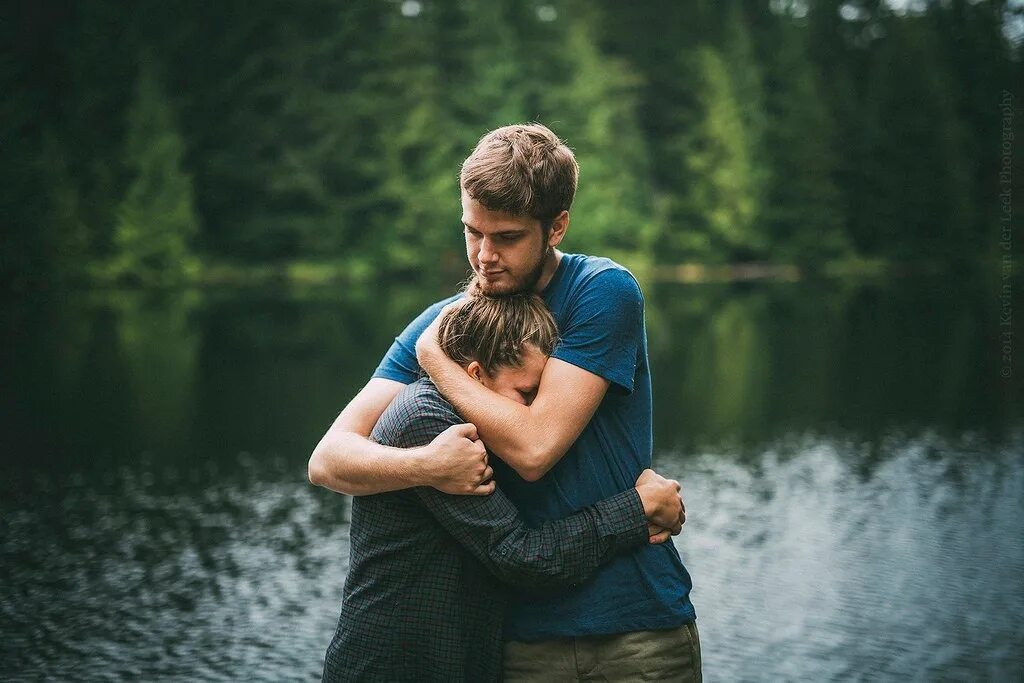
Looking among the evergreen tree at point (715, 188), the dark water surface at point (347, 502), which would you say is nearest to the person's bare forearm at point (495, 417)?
the dark water surface at point (347, 502)

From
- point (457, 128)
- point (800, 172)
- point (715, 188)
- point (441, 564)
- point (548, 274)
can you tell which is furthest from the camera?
point (800, 172)

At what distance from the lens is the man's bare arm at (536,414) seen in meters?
2.74

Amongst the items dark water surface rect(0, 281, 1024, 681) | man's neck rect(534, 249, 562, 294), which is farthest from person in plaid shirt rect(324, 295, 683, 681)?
dark water surface rect(0, 281, 1024, 681)

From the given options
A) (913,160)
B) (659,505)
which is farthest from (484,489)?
(913,160)

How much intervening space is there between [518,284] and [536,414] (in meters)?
0.35

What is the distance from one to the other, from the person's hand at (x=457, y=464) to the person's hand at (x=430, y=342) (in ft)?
0.77

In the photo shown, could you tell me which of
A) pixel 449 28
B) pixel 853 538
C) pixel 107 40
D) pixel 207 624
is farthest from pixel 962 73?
pixel 207 624

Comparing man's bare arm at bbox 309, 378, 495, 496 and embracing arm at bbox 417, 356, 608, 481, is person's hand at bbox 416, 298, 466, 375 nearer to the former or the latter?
embracing arm at bbox 417, 356, 608, 481

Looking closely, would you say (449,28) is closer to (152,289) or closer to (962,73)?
(152,289)

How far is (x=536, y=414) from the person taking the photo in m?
2.77

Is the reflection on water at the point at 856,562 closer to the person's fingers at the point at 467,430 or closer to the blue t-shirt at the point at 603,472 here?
Answer: the blue t-shirt at the point at 603,472

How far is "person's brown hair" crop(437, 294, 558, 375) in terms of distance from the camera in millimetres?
2834

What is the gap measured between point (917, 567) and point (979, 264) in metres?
49.1

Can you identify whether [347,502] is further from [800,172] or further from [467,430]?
[800,172]
